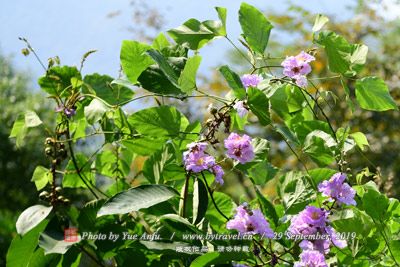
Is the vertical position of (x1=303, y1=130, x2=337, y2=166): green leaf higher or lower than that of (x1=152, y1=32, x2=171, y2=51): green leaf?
lower

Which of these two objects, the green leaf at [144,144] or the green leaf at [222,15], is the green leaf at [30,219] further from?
the green leaf at [222,15]

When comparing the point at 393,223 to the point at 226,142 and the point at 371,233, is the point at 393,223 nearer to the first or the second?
the point at 371,233

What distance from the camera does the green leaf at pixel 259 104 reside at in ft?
2.85

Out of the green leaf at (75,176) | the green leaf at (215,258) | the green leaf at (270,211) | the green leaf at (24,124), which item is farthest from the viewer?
the green leaf at (75,176)

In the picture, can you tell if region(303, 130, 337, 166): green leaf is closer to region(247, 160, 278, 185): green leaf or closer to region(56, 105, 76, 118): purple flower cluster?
region(247, 160, 278, 185): green leaf

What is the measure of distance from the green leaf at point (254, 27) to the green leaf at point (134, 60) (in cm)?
14

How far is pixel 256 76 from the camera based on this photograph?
0.95m

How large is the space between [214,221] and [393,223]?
276mm

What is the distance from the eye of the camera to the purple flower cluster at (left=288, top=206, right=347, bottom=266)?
33.9 inches

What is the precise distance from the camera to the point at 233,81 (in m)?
0.88

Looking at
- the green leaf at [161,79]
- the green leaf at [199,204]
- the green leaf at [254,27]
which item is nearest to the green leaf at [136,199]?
the green leaf at [199,204]

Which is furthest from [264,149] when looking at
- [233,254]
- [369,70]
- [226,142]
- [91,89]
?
[369,70]

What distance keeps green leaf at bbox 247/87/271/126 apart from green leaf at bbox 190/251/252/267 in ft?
0.58

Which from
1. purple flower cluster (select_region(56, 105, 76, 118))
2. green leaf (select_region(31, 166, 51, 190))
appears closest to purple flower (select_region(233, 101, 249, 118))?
purple flower cluster (select_region(56, 105, 76, 118))
